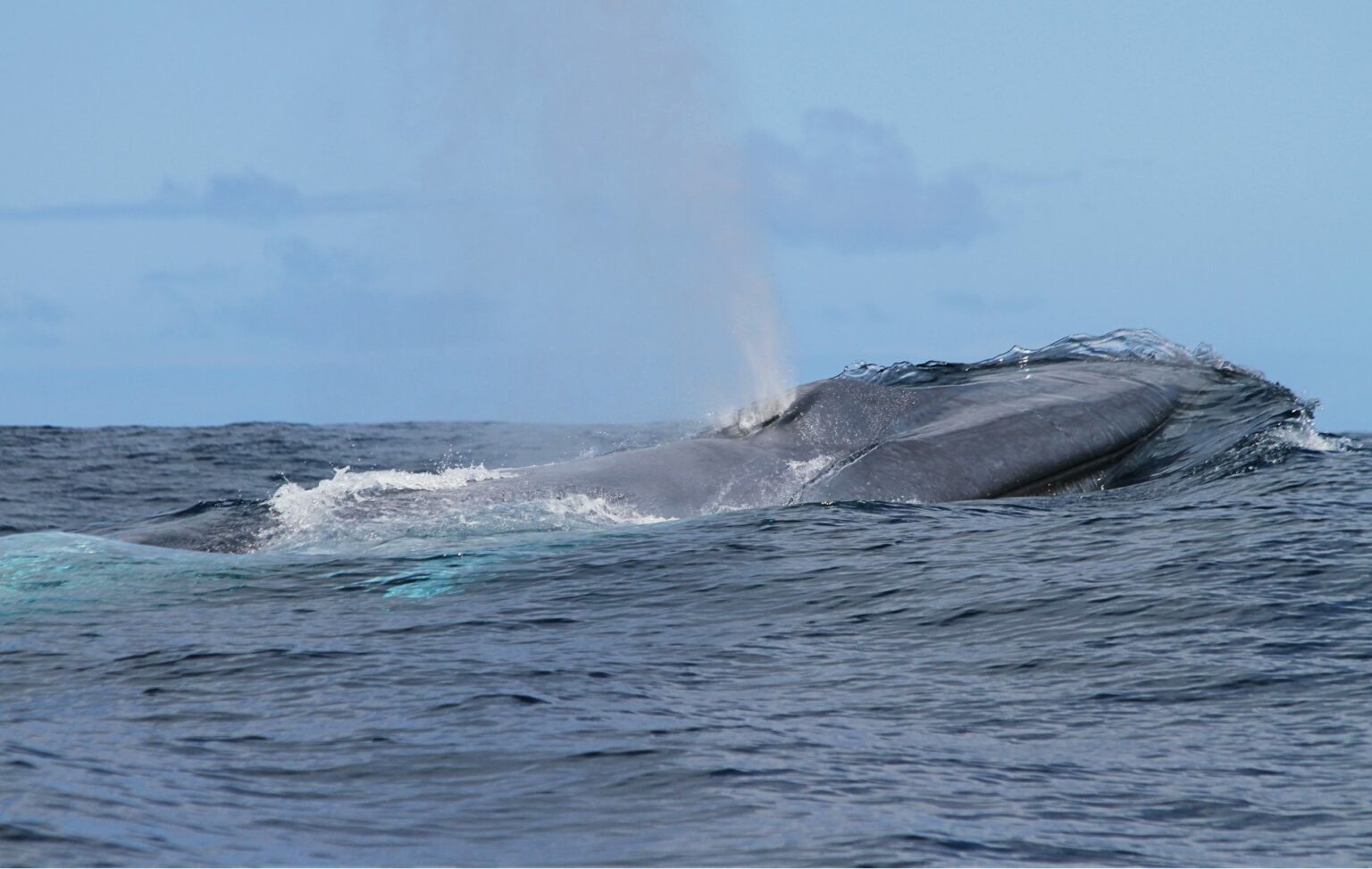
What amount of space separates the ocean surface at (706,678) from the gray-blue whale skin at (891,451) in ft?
1.09

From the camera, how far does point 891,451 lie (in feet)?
43.5

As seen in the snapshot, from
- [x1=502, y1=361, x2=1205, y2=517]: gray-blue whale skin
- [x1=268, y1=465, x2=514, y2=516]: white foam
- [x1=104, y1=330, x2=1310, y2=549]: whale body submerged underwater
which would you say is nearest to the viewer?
[x1=104, y1=330, x2=1310, y2=549]: whale body submerged underwater

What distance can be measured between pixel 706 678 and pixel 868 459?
556cm

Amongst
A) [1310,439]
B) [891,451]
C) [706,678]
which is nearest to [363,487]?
[891,451]

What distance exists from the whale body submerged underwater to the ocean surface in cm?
12

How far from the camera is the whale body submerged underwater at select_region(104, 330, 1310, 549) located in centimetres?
1261

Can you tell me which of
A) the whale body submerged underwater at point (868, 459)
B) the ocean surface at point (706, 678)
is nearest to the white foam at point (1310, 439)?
the whale body submerged underwater at point (868, 459)

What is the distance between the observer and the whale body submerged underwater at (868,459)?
41.4ft

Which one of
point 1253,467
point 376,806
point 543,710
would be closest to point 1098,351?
point 1253,467

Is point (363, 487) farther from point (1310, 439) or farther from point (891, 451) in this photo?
point (1310, 439)

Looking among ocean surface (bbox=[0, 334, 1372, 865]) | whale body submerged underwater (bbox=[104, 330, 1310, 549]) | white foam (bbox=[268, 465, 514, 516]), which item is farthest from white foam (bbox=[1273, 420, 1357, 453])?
white foam (bbox=[268, 465, 514, 516])

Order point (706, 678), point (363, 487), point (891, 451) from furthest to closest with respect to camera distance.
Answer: point (363, 487)
point (891, 451)
point (706, 678)

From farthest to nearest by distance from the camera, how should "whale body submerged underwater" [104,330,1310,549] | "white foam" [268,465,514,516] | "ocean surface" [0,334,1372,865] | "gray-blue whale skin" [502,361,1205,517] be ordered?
"white foam" [268,465,514,516], "gray-blue whale skin" [502,361,1205,517], "whale body submerged underwater" [104,330,1310,549], "ocean surface" [0,334,1372,865]

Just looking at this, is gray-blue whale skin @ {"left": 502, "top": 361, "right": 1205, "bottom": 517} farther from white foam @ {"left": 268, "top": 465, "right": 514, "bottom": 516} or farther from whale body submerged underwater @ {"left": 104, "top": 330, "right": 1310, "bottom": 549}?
white foam @ {"left": 268, "top": 465, "right": 514, "bottom": 516}
